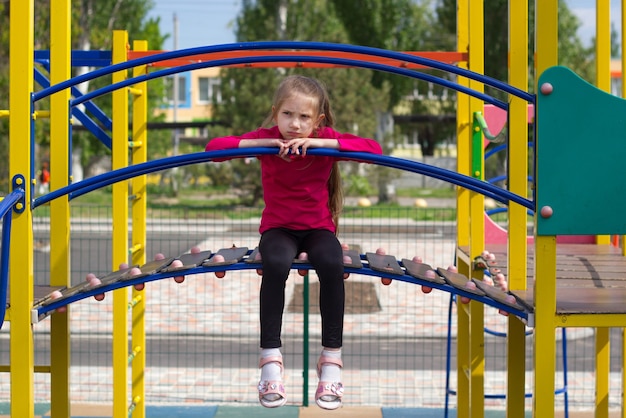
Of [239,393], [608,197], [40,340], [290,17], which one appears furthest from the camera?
[290,17]

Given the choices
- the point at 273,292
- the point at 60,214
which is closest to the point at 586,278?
the point at 273,292

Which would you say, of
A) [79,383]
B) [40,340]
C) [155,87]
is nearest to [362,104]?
[155,87]

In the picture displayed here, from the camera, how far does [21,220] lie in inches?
139

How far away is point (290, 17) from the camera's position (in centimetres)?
2945

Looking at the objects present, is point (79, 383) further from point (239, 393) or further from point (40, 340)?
point (40, 340)

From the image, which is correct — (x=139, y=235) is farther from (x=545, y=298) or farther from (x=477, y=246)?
(x=545, y=298)

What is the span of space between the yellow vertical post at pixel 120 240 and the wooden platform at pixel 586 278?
177 centimetres

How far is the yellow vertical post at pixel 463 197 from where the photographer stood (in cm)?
526

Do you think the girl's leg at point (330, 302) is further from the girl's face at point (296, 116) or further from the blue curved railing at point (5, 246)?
the blue curved railing at point (5, 246)

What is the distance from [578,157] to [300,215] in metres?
1.18

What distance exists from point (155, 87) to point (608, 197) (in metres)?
38.4

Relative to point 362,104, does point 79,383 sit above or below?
below

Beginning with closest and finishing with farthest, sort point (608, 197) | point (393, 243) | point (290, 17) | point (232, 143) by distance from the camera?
1. point (608, 197)
2. point (232, 143)
3. point (393, 243)
4. point (290, 17)

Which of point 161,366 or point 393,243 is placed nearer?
point 161,366
